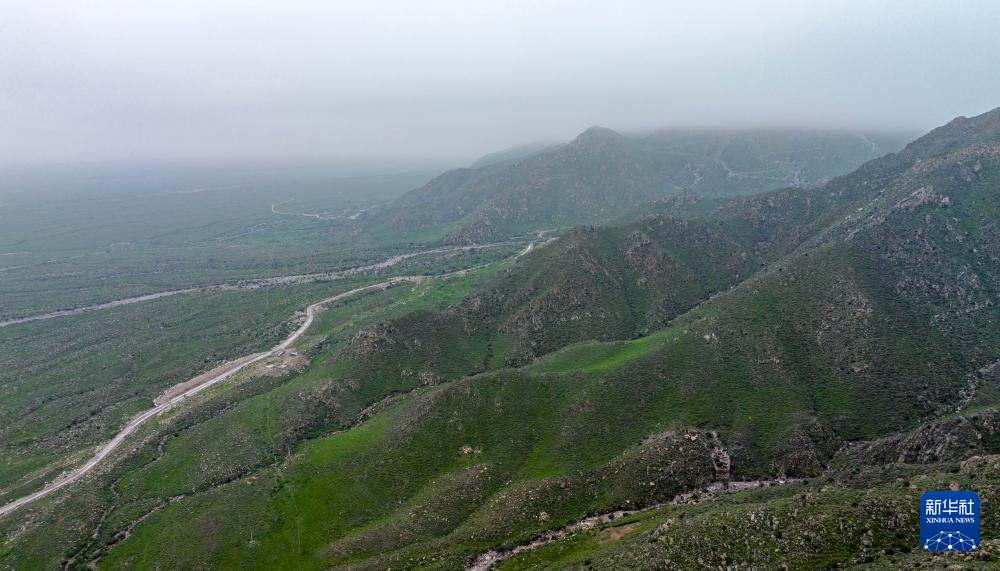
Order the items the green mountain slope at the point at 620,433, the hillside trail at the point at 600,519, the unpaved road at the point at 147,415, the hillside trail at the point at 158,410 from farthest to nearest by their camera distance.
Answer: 1. the hillside trail at the point at 158,410
2. the unpaved road at the point at 147,415
3. the hillside trail at the point at 600,519
4. the green mountain slope at the point at 620,433

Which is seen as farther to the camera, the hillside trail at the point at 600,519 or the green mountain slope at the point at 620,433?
the hillside trail at the point at 600,519

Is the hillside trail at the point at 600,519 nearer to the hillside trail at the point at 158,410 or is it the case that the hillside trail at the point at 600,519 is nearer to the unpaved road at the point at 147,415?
the hillside trail at the point at 158,410

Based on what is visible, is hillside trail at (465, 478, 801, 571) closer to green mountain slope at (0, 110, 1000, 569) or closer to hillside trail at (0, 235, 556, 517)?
green mountain slope at (0, 110, 1000, 569)

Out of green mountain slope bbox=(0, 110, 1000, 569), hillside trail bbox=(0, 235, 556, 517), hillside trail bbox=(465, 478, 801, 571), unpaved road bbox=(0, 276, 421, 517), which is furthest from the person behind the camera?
hillside trail bbox=(0, 235, 556, 517)

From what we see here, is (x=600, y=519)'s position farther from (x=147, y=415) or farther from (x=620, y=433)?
(x=147, y=415)

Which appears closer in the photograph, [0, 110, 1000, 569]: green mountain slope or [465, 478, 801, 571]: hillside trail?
[0, 110, 1000, 569]: green mountain slope

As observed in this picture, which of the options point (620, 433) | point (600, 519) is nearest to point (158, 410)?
point (600, 519)

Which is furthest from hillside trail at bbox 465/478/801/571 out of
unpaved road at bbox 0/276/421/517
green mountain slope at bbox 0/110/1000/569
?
unpaved road at bbox 0/276/421/517

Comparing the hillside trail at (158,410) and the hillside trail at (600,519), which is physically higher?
the hillside trail at (158,410)

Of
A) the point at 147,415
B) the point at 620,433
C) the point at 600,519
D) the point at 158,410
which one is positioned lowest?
the point at 600,519

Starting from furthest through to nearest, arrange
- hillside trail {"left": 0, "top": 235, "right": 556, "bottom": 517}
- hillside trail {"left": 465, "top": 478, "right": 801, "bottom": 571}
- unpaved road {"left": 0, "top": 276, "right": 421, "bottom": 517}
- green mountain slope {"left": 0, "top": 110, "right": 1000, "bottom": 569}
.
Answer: hillside trail {"left": 0, "top": 235, "right": 556, "bottom": 517} < unpaved road {"left": 0, "top": 276, "right": 421, "bottom": 517} < hillside trail {"left": 465, "top": 478, "right": 801, "bottom": 571} < green mountain slope {"left": 0, "top": 110, "right": 1000, "bottom": 569}

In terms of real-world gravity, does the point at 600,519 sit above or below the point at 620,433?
below

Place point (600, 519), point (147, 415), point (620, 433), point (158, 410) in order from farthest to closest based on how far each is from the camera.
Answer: point (158, 410), point (147, 415), point (620, 433), point (600, 519)


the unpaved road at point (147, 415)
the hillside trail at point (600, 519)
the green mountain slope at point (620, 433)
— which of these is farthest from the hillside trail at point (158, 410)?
the hillside trail at point (600, 519)
